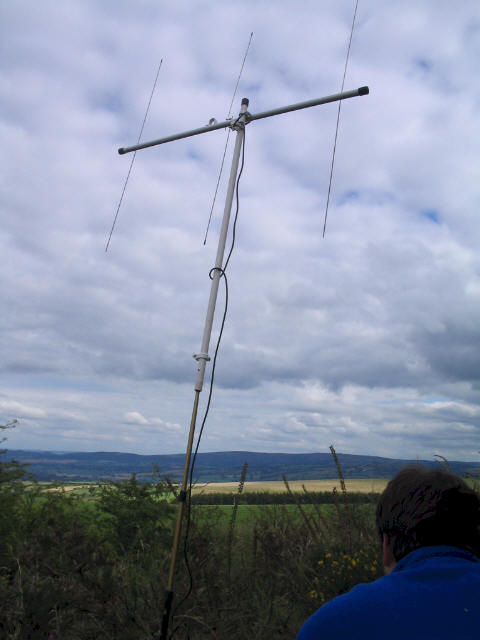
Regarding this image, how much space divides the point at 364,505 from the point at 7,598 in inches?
217

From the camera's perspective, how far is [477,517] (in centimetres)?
177

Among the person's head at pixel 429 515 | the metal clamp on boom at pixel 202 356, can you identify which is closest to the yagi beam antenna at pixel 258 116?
the metal clamp on boom at pixel 202 356

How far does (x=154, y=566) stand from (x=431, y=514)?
213 inches

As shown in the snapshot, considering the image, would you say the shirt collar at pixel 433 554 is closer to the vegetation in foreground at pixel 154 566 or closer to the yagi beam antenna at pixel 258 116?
the vegetation in foreground at pixel 154 566

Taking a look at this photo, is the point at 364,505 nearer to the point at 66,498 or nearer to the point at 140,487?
the point at 140,487

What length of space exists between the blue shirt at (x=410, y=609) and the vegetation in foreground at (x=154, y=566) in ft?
8.26

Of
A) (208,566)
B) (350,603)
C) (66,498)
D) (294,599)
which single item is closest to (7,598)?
(208,566)

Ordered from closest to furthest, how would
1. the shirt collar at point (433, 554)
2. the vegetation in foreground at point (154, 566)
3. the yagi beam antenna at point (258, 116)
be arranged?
the shirt collar at point (433, 554), the vegetation in foreground at point (154, 566), the yagi beam antenna at point (258, 116)

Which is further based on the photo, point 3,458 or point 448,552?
point 3,458

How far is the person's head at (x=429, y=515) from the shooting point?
1.72 m

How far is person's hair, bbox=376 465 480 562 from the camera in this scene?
172 centimetres

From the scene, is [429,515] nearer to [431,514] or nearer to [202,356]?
[431,514]

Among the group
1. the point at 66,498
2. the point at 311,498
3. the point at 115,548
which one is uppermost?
the point at 311,498

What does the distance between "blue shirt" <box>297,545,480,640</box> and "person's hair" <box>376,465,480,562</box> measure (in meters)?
0.16
